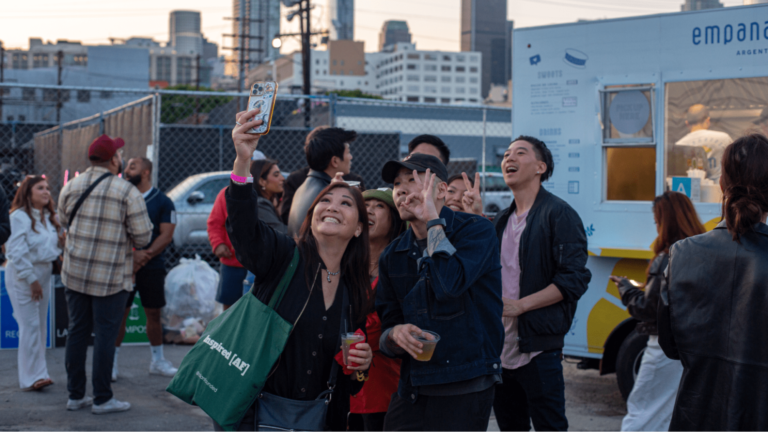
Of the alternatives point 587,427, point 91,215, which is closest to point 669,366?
point 587,427

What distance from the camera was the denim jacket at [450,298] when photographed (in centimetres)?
263

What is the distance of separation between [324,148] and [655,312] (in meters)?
2.39

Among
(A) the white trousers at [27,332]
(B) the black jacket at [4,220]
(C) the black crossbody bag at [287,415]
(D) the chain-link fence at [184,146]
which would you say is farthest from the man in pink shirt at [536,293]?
(A) the white trousers at [27,332]

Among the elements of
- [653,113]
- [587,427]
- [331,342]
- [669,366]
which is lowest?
[587,427]

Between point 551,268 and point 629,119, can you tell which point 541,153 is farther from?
point 629,119

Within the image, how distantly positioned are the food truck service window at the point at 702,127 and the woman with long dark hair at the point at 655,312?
2.60 feet

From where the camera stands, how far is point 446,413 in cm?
266

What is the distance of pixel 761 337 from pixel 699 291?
26 centimetres

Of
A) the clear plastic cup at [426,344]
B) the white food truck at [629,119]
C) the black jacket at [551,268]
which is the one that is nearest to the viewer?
the clear plastic cup at [426,344]

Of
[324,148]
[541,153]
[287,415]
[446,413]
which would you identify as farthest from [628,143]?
[287,415]

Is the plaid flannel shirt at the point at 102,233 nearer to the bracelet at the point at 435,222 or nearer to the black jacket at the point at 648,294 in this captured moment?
the bracelet at the point at 435,222

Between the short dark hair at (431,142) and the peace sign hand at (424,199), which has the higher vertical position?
the short dark hair at (431,142)

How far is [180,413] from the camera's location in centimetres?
521

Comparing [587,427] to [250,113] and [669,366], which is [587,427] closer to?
[669,366]
